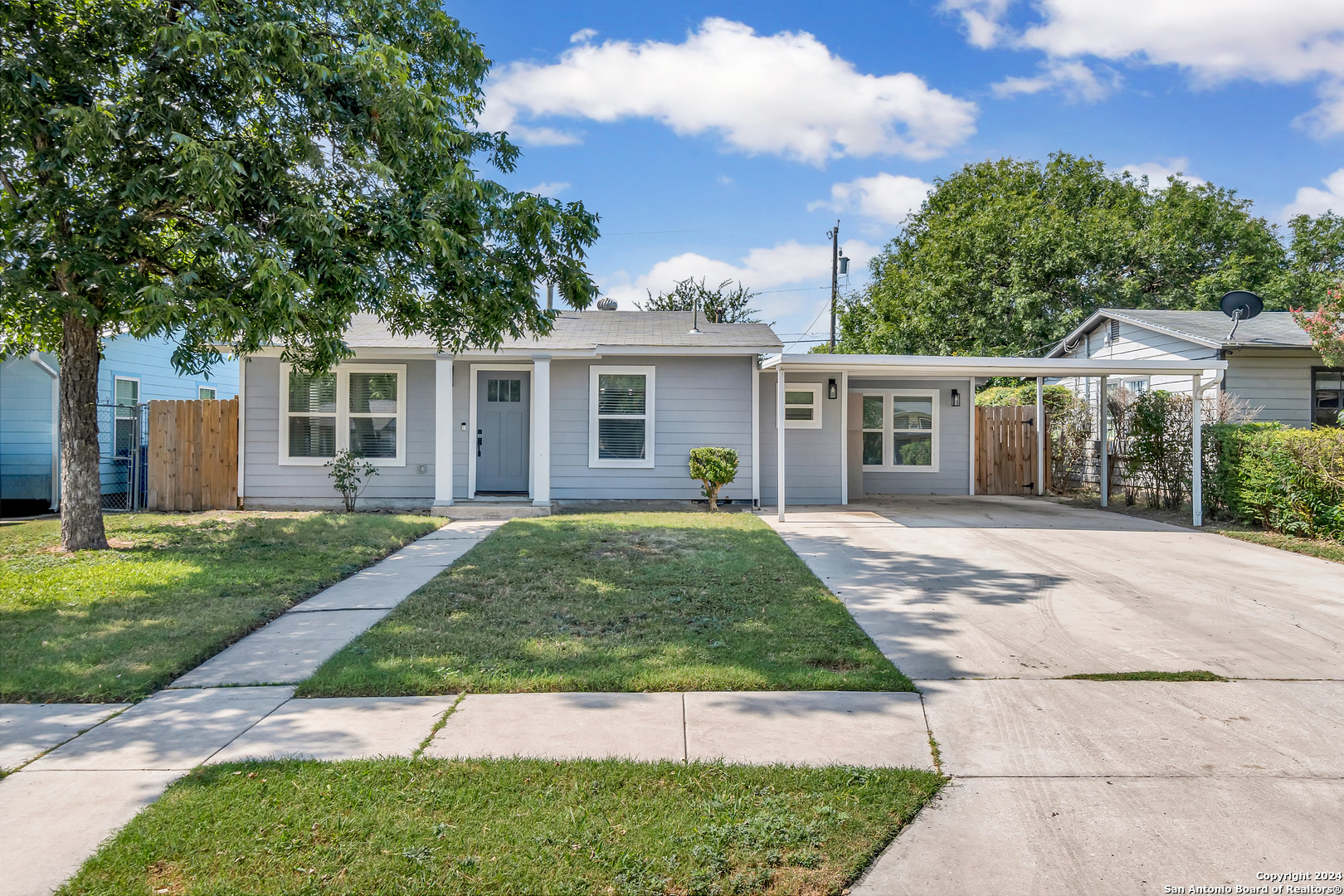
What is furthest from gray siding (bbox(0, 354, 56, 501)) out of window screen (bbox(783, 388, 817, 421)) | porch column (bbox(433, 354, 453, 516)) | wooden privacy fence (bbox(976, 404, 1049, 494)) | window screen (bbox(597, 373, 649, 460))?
wooden privacy fence (bbox(976, 404, 1049, 494))

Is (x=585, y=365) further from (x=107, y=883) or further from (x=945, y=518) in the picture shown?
(x=107, y=883)

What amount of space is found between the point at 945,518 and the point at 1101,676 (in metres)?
7.41

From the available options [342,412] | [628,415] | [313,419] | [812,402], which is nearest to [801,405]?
[812,402]

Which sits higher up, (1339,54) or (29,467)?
(1339,54)

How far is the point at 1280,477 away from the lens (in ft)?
32.8

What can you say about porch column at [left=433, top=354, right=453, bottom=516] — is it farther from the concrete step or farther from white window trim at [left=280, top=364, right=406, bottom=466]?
white window trim at [left=280, top=364, right=406, bottom=466]

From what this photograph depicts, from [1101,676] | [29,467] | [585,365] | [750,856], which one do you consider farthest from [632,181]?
[750,856]

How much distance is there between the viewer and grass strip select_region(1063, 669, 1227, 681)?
446 centimetres

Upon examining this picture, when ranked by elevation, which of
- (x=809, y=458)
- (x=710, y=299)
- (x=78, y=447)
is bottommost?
(x=809, y=458)

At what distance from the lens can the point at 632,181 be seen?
1923 centimetres

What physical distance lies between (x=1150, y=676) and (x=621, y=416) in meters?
9.14

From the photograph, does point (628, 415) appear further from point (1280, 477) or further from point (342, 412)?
point (1280, 477)

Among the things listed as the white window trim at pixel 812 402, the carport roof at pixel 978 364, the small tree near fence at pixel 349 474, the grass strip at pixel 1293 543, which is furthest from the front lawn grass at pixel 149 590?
the grass strip at pixel 1293 543

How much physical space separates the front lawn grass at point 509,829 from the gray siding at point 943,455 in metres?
12.9
